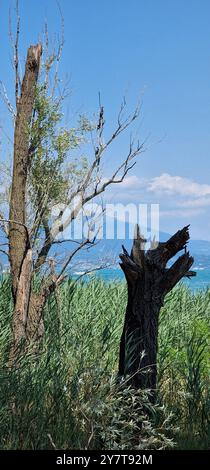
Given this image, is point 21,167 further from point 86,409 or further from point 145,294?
point 86,409

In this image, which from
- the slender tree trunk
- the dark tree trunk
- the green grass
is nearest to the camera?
the green grass

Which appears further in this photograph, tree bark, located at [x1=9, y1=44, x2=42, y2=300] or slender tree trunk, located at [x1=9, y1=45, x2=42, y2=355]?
tree bark, located at [x1=9, y1=44, x2=42, y2=300]

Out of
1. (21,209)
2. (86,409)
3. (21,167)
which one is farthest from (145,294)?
(21,167)

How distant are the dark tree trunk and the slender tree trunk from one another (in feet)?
7.20

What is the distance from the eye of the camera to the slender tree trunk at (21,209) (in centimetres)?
846

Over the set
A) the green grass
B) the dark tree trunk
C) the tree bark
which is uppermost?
the tree bark

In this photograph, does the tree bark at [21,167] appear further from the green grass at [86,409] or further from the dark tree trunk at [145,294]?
the dark tree trunk at [145,294]

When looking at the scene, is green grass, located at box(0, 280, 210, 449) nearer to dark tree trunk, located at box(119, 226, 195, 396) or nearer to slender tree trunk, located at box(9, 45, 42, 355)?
dark tree trunk, located at box(119, 226, 195, 396)

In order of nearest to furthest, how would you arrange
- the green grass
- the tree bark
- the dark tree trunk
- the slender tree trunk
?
the green grass
the dark tree trunk
the slender tree trunk
the tree bark

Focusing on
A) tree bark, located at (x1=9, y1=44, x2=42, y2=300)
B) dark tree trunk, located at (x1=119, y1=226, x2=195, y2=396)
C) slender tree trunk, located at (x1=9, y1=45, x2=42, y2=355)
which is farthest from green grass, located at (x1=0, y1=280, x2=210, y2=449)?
tree bark, located at (x1=9, y1=44, x2=42, y2=300)

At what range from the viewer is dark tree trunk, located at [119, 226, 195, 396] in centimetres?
627

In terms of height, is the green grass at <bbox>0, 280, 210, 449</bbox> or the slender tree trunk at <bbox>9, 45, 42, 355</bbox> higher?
the slender tree trunk at <bbox>9, 45, 42, 355</bbox>

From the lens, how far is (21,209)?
8.75 metres
